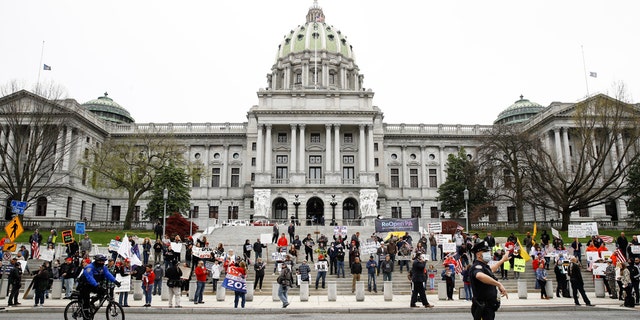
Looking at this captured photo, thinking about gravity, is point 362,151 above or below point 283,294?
above

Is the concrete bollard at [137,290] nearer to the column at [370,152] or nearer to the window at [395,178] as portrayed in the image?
the column at [370,152]

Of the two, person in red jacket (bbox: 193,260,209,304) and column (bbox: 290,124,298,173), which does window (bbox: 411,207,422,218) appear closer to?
column (bbox: 290,124,298,173)

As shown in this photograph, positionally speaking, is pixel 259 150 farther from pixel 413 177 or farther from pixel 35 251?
pixel 35 251

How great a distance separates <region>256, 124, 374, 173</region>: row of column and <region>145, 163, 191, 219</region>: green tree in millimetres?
11879

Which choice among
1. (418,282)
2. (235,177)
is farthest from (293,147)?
(418,282)

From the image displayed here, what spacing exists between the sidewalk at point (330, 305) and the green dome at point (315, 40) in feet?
267

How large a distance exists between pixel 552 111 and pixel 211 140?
49320mm

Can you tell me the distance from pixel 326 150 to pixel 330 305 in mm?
47233

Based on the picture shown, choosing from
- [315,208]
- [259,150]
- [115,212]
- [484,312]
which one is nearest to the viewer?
[484,312]

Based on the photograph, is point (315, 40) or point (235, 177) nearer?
point (235, 177)

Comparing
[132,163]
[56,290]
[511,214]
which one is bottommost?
[56,290]

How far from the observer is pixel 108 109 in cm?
8488

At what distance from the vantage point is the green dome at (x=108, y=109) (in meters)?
83.4

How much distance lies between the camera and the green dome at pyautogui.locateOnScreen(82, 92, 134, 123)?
83438 millimetres
